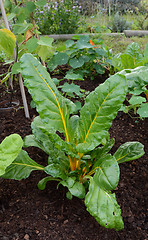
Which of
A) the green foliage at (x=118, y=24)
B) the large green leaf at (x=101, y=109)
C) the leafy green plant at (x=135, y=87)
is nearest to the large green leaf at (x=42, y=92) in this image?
the large green leaf at (x=101, y=109)

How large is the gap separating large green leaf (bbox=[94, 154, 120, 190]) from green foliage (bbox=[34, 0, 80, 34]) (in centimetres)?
503

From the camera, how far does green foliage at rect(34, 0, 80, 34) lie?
18.0 ft

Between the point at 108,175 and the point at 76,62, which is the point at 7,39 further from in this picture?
the point at 76,62

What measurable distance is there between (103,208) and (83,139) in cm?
38

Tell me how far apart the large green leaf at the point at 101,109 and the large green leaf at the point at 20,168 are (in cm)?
38

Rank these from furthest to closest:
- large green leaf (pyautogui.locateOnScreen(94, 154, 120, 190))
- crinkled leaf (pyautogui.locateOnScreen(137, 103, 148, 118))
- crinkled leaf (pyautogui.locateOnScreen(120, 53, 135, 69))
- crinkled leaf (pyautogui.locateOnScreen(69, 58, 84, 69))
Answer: crinkled leaf (pyautogui.locateOnScreen(69, 58, 84, 69)), crinkled leaf (pyautogui.locateOnScreen(120, 53, 135, 69)), crinkled leaf (pyautogui.locateOnScreen(137, 103, 148, 118)), large green leaf (pyautogui.locateOnScreen(94, 154, 120, 190))

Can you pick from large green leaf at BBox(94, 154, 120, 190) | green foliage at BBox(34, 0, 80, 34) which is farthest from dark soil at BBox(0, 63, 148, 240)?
green foliage at BBox(34, 0, 80, 34)

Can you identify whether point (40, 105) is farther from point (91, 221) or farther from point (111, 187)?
point (91, 221)

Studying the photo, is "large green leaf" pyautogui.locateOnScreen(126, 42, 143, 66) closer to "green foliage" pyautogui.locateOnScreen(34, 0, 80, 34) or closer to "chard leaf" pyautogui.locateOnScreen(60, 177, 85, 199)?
"chard leaf" pyautogui.locateOnScreen(60, 177, 85, 199)

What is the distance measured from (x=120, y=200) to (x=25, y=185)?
593mm

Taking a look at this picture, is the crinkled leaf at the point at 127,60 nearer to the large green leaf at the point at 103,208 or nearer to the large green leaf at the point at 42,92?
the large green leaf at the point at 42,92

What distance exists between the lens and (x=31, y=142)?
1.41 m

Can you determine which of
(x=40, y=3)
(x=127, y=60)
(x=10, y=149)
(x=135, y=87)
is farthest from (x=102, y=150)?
(x=127, y=60)

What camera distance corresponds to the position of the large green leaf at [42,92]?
1.10 metres
